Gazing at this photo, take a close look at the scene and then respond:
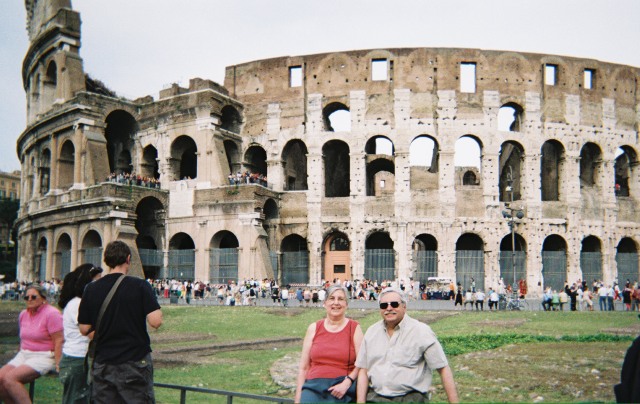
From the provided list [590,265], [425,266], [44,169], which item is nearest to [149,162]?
[44,169]

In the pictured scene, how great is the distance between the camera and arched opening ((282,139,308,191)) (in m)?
32.3

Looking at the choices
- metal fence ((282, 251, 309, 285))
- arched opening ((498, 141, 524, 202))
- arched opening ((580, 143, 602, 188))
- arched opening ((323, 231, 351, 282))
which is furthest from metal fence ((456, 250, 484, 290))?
metal fence ((282, 251, 309, 285))

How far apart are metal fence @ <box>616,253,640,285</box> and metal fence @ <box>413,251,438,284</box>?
33.4 ft

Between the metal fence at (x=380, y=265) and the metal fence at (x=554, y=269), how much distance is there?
7857 mm

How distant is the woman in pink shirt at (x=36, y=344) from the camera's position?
5.28m

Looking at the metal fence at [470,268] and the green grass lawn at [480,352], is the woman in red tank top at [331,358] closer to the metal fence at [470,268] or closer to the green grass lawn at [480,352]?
the green grass lawn at [480,352]

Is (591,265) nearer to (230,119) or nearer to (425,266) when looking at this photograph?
(425,266)

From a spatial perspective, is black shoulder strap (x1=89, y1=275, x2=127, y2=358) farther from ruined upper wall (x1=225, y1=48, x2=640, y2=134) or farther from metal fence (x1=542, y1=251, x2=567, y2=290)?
metal fence (x1=542, y1=251, x2=567, y2=290)

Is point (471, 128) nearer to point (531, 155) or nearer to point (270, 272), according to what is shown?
point (531, 155)

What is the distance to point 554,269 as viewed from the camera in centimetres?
3016

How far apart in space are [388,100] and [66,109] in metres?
17.3

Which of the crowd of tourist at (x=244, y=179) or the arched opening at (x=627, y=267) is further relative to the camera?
the arched opening at (x=627, y=267)

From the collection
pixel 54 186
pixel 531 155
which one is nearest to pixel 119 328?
pixel 531 155

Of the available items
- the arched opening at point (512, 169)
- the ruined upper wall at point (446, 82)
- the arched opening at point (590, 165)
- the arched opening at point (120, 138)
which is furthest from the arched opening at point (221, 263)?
the arched opening at point (590, 165)
